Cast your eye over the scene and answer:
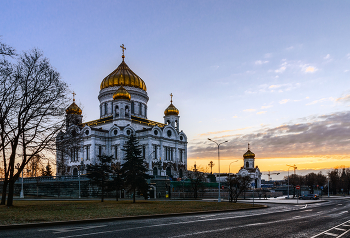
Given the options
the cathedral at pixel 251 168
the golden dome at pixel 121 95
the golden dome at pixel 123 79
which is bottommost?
the cathedral at pixel 251 168

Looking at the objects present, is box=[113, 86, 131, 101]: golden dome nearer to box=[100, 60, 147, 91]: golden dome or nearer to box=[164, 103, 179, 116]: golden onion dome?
box=[100, 60, 147, 91]: golden dome

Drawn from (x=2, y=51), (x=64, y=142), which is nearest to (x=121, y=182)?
(x=64, y=142)

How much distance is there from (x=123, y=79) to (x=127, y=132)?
16074mm

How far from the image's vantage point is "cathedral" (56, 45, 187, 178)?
69312 millimetres

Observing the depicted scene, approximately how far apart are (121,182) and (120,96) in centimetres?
3724

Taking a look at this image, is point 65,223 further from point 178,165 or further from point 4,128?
point 178,165

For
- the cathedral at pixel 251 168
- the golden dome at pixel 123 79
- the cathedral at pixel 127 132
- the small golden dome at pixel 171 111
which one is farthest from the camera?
the cathedral at pixel 251 168

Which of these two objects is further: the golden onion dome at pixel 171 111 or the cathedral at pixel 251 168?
the cathedral at pixel 251 168

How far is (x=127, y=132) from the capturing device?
231 feet

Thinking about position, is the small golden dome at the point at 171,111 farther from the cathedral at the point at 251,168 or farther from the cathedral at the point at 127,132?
the cathedral at the point at 251,168

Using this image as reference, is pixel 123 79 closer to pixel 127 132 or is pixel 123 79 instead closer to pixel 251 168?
pixel 127 132

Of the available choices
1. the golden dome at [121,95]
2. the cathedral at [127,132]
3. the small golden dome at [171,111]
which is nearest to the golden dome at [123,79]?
the cathedral at [127,132]

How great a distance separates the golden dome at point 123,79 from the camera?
80.3 metres

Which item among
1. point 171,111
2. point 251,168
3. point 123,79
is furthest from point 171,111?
point 251,168
